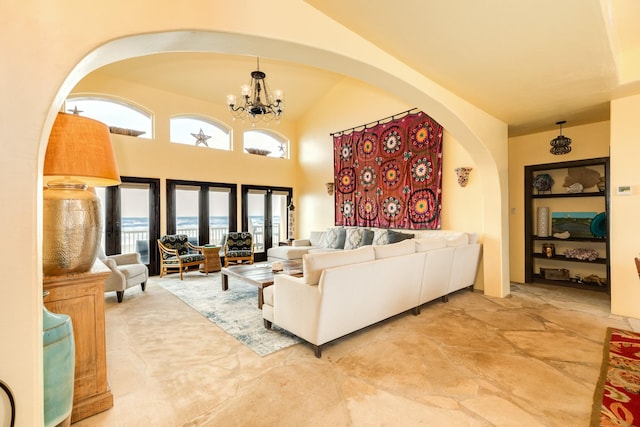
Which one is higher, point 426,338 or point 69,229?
point 69,229

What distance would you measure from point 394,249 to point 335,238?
10.6 feet

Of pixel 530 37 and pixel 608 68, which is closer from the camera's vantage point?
pixel 530 37

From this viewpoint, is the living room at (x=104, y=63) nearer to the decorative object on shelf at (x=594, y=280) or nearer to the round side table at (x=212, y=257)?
the decorative object on shelf at (x=594, y=280)

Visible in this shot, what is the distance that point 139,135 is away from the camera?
5.99 m

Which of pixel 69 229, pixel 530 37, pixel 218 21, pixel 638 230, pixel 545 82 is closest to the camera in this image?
pixel 218 21

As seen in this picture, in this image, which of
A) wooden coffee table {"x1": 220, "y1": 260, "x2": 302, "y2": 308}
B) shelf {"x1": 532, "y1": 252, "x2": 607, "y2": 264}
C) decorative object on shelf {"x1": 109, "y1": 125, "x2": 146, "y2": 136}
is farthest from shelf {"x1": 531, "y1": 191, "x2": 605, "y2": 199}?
decorative object on shelf {"x1": 109, "y1": 125, "x2": 146, "y2": 136}

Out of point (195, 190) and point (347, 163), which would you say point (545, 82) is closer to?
point (347, 163)

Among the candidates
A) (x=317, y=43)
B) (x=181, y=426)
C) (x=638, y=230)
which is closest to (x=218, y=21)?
(x=317, y=43)

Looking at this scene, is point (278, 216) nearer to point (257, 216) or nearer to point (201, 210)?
point (257, 216)

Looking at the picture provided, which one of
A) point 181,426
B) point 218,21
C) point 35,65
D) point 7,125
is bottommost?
point 181,426

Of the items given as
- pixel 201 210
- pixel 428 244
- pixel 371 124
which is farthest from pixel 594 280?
pixel 201 210

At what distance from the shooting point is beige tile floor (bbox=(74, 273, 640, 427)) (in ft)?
6.05

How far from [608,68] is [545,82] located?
1.58 ft

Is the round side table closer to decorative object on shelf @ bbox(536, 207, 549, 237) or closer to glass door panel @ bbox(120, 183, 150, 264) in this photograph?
glass door panel @ bbox(120, 183, 150, 264)
